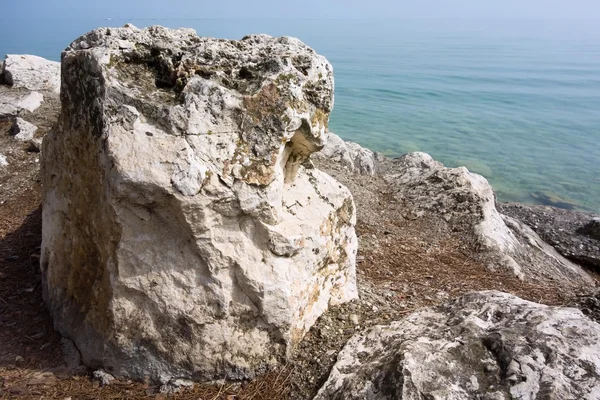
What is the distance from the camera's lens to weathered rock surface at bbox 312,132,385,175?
9391 mm

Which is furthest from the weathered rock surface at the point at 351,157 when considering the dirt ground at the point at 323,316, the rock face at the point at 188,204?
the rock face at the point at 188,204

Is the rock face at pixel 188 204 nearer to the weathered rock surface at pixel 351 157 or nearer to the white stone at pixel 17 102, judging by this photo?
the weathered rock surface at pixel 351 157

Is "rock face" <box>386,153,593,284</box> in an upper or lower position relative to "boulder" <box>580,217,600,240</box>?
upper

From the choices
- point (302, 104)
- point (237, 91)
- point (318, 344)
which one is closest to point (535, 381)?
Result: point (318, 344)

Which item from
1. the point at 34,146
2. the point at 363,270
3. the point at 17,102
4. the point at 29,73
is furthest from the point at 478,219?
the point at 29,73

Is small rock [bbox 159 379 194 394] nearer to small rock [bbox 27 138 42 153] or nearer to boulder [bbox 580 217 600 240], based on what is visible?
small rock [bbox 27 138 42 153]

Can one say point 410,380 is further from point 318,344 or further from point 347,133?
point 347,133

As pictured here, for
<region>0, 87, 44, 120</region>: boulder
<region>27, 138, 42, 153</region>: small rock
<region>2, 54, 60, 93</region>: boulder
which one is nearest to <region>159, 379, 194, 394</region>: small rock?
<region>27, 138, 42, 153</region>: small rock

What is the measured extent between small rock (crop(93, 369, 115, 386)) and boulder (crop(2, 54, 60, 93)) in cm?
1062

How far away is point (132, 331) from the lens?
3.42 meters

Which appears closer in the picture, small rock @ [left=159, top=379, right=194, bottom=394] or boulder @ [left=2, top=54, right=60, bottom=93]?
small rock @ [left=159, top=379, right=194, bottom=394]

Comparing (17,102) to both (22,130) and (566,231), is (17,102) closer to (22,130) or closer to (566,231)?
(22,130)

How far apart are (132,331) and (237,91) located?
1.85 meters

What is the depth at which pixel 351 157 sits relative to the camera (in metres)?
9.63
